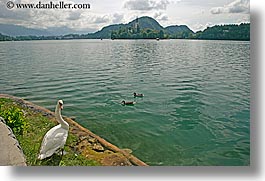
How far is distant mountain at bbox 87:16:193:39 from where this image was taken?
13.6 feet

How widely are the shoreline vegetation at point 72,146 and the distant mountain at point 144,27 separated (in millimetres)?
1179

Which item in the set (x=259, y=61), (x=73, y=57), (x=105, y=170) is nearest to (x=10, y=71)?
(x=73, y=57)

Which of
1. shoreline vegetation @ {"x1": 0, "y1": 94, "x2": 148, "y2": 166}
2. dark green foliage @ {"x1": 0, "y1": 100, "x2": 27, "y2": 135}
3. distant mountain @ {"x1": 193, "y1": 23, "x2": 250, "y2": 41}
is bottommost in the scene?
shoreline vegetation @ {"x1": 0, "y1": 94, "x2": 148, "y2": 166}

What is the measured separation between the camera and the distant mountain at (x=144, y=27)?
4.15m

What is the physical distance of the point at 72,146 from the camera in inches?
143

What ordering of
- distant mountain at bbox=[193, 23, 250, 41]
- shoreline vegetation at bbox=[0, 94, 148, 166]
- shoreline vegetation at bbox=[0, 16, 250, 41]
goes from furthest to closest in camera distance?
A: shoreline vegetation at bbox=[0, 16, 250, 41]
distant mountain at bbox=[193, 23, 250, 41]
shoreline vegetation at bbox=[0, 94, 148, 166]

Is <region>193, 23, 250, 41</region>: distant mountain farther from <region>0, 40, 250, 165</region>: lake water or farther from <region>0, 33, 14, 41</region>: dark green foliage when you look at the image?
<region>0, 33, 14, 41</region>: dark green foliage

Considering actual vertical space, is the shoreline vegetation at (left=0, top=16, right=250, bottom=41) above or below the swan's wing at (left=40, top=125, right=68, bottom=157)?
above

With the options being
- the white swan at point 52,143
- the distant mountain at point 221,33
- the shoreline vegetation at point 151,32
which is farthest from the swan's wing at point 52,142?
the distant mountain at point 221,33

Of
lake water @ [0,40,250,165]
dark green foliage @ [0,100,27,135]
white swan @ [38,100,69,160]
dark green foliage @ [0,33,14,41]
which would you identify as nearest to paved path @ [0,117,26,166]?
white swan @ [38,100,69,160]

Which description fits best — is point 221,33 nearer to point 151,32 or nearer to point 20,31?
point 151,32

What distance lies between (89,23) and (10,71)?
1216 mm

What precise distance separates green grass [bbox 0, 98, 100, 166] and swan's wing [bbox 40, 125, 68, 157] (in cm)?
14

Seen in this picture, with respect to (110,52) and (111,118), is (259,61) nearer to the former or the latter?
(111,118)
